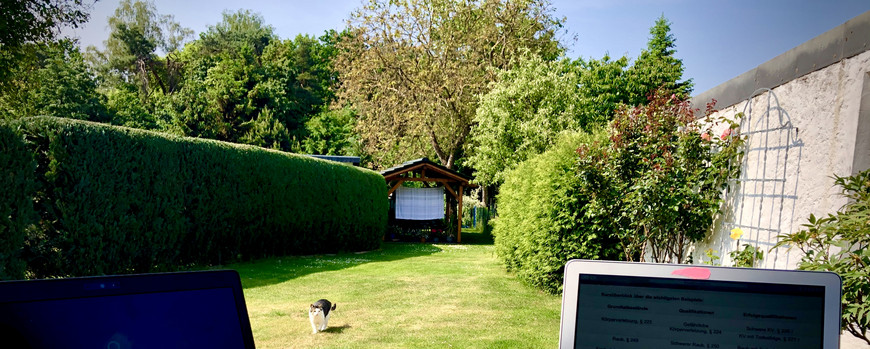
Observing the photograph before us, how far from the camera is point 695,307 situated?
1353 mm

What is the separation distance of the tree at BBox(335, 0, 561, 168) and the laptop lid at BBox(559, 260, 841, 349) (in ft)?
77.7

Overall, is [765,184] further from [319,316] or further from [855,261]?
[319,316]

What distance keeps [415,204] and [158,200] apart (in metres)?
13.6

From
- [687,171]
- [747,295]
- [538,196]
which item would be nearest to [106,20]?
[538,196]

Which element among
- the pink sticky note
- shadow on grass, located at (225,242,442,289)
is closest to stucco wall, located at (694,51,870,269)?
the pink sticky note

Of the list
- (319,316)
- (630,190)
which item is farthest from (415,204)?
(319,316)

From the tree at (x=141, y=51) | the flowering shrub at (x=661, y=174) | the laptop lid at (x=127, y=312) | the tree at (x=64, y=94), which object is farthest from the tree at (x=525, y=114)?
the tree at (x=141, y=51)

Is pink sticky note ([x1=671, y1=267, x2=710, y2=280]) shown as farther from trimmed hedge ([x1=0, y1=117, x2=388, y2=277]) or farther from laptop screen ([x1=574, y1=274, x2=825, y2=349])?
trimmed hedge ([x1=0, y1=117, x2=388, y2=277])

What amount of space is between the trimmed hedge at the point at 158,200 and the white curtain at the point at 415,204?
6.62m

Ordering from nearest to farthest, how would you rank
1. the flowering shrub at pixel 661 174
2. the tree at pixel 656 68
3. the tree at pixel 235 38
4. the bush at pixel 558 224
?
the flowering shrub at pixel 661 174, the bush at pixel 558 224, the tree at pixel 656 68, the tree at pixel 235 38

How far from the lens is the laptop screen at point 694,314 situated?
51.3 inches

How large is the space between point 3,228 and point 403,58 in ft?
66.9

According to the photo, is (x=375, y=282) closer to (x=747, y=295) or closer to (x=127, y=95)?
(x=747, y=295)

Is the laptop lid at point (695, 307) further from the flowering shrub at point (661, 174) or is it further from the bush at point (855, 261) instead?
the flowering shrub at point (661, 174)
